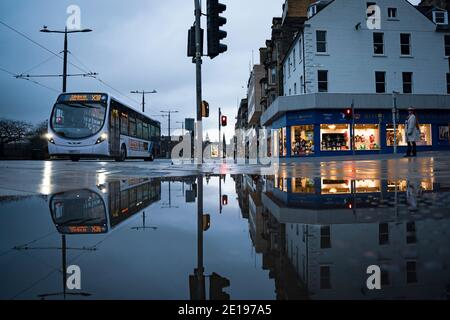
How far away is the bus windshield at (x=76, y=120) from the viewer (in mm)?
17953

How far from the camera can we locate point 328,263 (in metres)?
1.32

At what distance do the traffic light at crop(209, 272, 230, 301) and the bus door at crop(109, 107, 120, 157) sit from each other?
60.6ft

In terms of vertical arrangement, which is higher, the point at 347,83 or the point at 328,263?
the point at 347,83

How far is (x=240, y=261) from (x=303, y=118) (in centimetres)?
2924

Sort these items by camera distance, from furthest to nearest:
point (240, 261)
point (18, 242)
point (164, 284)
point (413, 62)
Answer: point (413, 62), point (18, 242), point (240, 261), point (164, 284)

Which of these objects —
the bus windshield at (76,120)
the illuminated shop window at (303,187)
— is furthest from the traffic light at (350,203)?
the bus windshield at (76,120)

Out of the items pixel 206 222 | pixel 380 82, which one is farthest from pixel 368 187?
pixel 380 82

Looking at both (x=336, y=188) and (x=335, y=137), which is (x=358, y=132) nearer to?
(x=335, y=137)

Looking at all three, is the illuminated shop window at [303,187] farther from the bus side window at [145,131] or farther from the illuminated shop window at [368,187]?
the bus side window at [145,131]

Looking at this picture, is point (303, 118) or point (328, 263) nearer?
point (328, 263)

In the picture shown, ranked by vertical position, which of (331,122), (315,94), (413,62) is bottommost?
(331,122)
